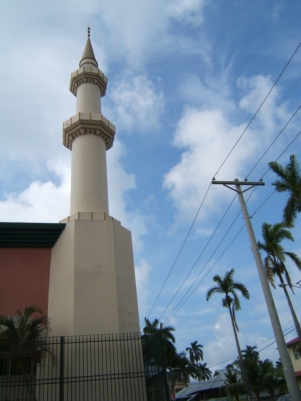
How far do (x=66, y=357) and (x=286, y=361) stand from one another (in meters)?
7.08

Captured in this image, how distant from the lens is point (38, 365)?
13.1 m

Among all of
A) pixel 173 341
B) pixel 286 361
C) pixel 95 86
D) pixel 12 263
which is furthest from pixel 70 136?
→ pixel 173 341

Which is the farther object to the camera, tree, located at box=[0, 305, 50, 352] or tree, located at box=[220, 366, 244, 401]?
tree, located at box=[220, 366, 244, 401]

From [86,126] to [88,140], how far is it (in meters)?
0.70

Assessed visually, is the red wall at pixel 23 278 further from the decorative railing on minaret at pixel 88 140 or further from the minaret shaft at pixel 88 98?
the minaret shaft at pixel 88 98

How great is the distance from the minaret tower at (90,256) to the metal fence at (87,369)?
706 mm

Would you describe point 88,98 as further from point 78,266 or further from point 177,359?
point 177,359

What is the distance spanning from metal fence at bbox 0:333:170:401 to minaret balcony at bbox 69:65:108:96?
542 inches

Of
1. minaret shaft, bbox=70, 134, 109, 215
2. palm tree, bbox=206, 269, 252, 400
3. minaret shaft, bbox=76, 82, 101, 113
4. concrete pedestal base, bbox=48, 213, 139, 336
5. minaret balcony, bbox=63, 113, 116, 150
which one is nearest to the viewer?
concrete pedestal base, bbox=48, 213, 139, 336

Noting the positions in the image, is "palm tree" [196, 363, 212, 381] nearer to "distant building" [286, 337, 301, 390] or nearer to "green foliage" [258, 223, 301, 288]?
"distant building" [286, 337, 301, 390]

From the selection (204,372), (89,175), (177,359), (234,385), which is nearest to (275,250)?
Result: (89,175)

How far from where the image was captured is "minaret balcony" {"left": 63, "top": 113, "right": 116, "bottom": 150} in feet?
62.4

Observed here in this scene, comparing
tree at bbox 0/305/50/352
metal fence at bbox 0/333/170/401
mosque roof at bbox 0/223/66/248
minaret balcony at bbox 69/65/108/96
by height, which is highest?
minaret balcony at bbox 69/65/108/96

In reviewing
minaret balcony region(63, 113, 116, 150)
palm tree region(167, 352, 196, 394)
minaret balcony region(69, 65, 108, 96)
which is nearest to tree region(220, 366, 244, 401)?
palm tree region(167, 352, 196, 394)
